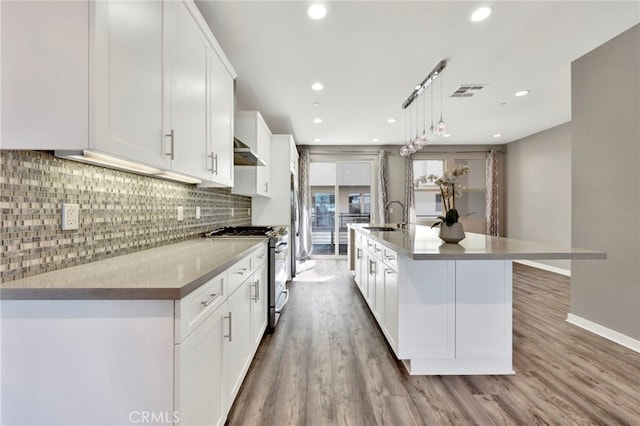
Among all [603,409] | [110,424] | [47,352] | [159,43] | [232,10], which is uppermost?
[232,10]

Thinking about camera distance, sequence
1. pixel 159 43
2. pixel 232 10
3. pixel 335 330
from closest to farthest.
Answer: pixel 159 43, pixel 232 10, pixel 335 330

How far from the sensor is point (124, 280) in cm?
99

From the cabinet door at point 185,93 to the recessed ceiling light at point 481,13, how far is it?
200cm

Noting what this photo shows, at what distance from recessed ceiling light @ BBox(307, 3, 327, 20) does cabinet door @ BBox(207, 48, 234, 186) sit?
0.78 metres

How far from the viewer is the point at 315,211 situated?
6973 mm

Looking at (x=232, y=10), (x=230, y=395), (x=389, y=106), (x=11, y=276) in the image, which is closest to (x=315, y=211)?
(x=389, y=106)

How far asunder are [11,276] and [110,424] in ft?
2.04

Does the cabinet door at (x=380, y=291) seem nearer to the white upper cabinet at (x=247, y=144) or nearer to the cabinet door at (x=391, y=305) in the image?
the cabinet door at (x=391, y=305)

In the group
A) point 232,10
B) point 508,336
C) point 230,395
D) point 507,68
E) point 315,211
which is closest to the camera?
point 230,395

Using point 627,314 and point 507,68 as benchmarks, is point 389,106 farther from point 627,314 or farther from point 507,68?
point 627,314

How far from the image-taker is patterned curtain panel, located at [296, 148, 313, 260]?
644 cm

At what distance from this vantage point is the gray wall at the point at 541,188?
5.10 metres

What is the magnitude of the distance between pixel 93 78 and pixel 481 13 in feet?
8.42

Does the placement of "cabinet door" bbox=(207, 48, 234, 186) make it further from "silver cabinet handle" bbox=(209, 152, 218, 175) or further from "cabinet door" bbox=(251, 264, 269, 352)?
"cabinet door" bbox=(251, 264, 269, 352)
